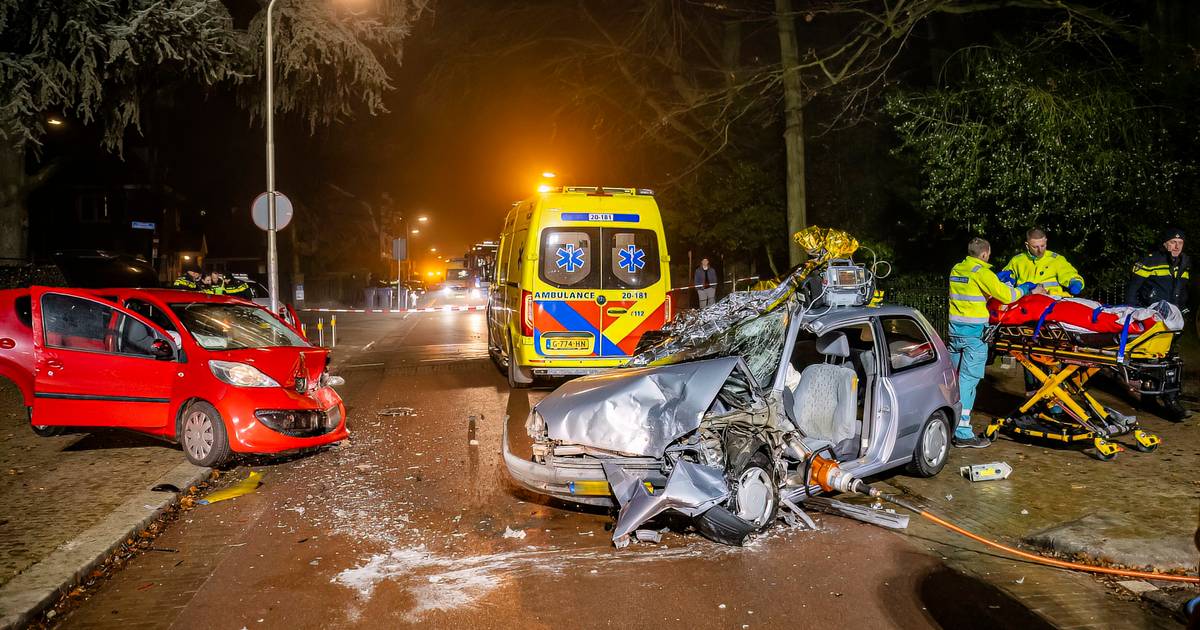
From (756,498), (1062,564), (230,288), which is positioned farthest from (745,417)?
(230,288)

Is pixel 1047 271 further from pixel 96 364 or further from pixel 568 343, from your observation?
pixel 96 364

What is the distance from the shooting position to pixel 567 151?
2889 centimetres

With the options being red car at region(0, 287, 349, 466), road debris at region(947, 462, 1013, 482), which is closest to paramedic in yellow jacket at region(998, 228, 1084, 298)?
road debris at region(947, 462, 1013, 482)

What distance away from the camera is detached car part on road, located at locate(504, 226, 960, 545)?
16.8 feet

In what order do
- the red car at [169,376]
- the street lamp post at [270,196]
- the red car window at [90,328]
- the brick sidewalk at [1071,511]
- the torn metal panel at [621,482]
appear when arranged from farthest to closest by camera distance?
1. the street lamp post at [270,196]
2. the red car window at [90,328]
3. the red car at [169,376]
4. the torn metal panel at [621,482]
5. the brick sidewalk at [1071,511]

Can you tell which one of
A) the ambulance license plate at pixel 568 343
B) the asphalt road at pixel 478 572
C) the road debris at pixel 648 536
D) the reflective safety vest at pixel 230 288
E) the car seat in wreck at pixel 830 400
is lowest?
the asphalt road at pixel 478 572

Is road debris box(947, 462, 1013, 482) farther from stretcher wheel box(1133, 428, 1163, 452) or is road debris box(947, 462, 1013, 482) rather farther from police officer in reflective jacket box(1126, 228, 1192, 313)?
police officer in reflective jacket box(1126, 228, 1192, 313)

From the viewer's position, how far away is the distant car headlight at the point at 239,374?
7156mm

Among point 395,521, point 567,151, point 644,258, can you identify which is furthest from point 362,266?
point 395,521

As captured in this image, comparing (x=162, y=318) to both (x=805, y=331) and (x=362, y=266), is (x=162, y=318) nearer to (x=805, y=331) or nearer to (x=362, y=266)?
(x=805, y=331)

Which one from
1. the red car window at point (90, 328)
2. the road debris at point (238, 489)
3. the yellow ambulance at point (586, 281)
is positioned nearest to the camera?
the road debris at point (238, 489)

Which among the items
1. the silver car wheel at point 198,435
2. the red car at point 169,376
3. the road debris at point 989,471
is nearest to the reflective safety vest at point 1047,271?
the road debris at point 989,471

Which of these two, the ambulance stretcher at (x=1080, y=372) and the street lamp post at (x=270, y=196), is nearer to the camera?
the ambulance stretcher at (x=1080, y=372)

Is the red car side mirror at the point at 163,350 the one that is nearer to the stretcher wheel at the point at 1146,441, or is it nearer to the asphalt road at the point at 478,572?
the asphalt road at the point at 478,572
